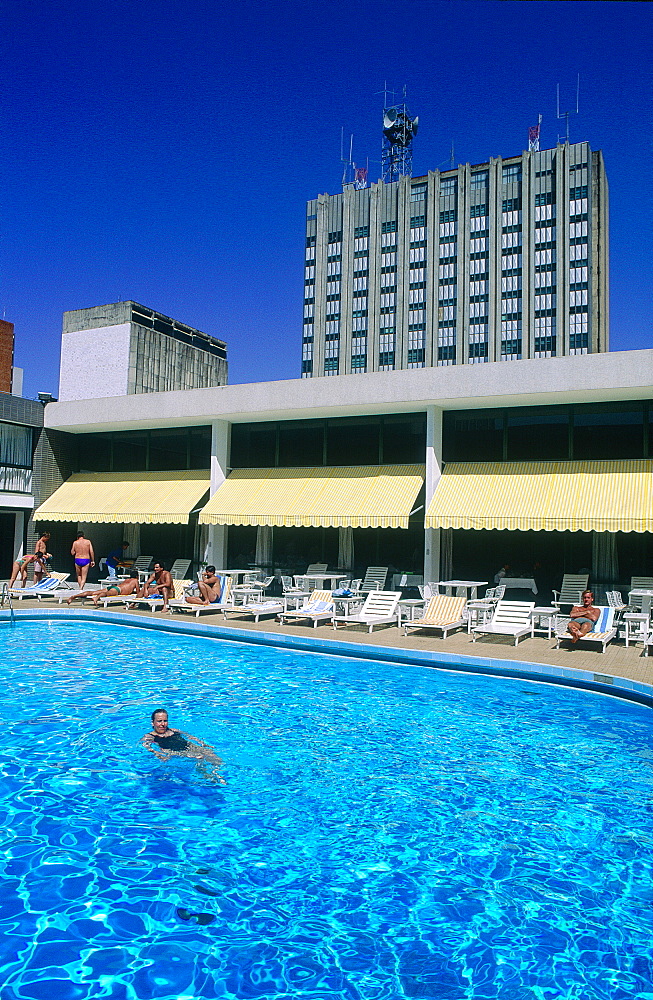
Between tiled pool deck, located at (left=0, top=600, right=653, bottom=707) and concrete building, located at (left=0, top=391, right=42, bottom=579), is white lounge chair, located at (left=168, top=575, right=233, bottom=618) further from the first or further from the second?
concrete building, located at (left=0, top=391, right=42, bottom=579)

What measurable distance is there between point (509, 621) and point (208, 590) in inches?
304

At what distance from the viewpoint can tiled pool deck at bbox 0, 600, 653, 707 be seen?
10.5 m

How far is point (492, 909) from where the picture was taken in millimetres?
4895

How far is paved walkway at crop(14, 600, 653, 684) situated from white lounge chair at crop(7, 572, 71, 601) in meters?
4.65

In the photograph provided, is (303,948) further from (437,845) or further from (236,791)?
(236,791)

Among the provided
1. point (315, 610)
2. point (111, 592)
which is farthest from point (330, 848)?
point (111, 592)

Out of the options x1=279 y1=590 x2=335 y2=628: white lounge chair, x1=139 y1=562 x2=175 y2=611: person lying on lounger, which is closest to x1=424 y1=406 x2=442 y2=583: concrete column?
x1=279 y1=590 x2=335 y2=628: white lounge chair

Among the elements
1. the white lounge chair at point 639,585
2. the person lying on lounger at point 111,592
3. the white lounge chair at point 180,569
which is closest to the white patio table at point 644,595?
the white lounge chair at point 639,585

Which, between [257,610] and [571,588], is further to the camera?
[571,588]

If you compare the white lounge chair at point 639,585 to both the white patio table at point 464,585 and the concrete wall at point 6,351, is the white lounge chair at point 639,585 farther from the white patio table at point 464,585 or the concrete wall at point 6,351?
the concrete wall at point 6,351

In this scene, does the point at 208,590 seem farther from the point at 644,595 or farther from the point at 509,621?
the point at 644,595

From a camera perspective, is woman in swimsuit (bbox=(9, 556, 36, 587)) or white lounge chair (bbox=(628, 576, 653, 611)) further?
woman in swimsuit (bbox=(9, 556, 36, 587))

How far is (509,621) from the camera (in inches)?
571

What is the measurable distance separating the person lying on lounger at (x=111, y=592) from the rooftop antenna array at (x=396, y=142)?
69.5 meters
